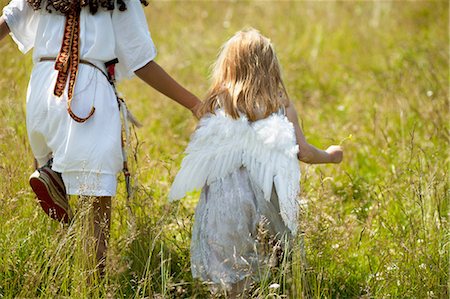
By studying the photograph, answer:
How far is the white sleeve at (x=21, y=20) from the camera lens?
350 centimetres

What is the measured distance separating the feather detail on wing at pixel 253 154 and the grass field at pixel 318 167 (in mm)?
145

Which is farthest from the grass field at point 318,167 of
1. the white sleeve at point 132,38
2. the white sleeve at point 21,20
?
the white sleeve at point 21,20

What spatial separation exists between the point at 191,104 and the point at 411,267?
120cm

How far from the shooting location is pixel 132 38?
139 inches

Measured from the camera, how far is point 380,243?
12.8 feet

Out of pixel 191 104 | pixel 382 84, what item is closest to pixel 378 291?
pixel 191 104

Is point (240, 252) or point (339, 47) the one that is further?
point (339, 47)

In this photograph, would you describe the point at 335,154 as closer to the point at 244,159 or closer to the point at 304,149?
the point at 304,149

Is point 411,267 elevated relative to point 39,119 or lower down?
lower down

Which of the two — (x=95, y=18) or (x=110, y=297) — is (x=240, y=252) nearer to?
(x=110, y=297)

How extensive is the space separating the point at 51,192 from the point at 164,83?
0.68 metres

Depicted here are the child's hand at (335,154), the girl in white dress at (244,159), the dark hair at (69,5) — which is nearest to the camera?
the dark hair at (69,5)

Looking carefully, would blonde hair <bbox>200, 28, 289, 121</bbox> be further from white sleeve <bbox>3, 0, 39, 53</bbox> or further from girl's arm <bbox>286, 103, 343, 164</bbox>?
white sleeve <bbox>3, 0, 39, 53</bbox>

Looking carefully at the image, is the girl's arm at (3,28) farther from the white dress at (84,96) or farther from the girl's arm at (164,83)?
the girl's arm at (164,83)
